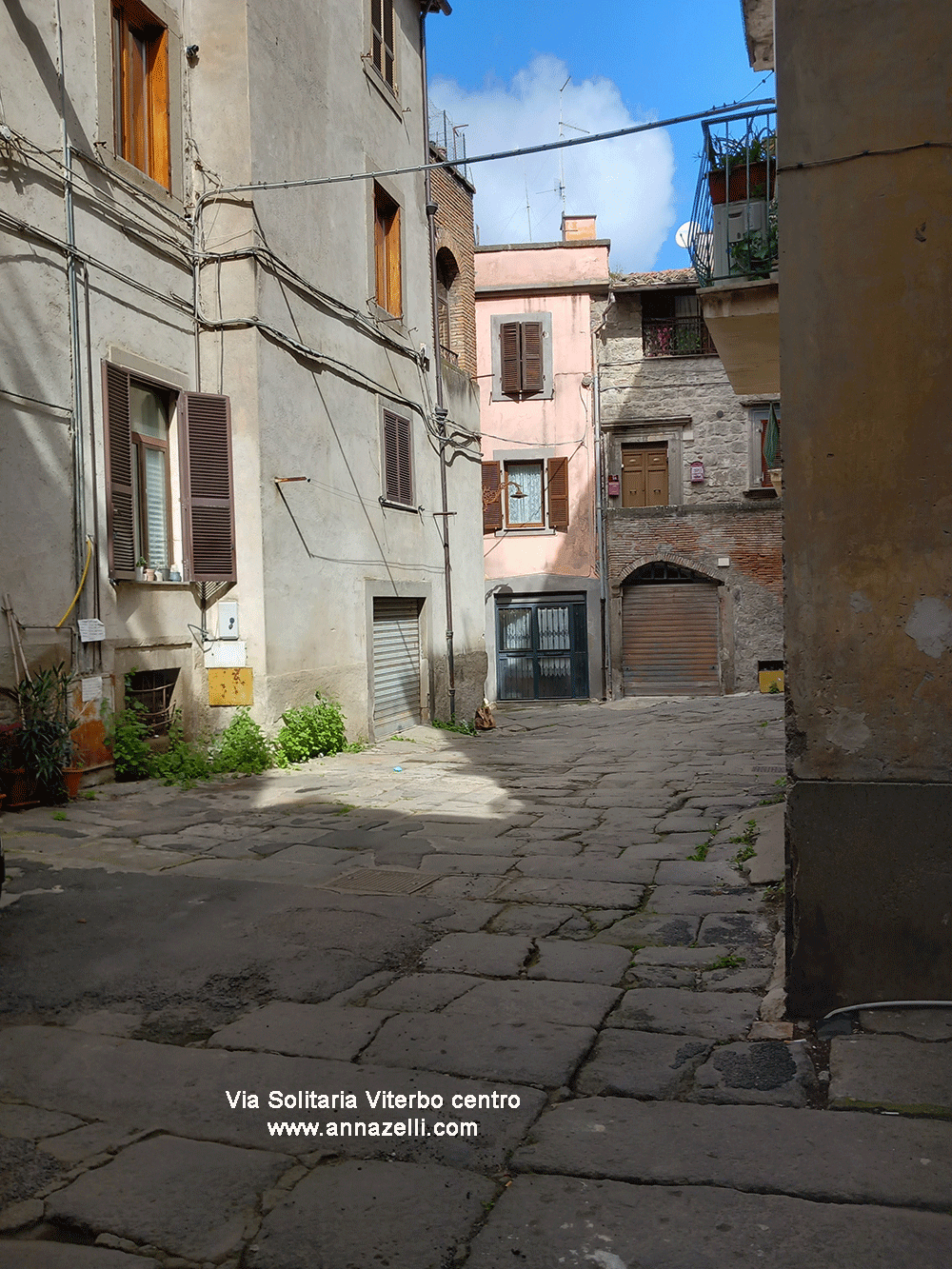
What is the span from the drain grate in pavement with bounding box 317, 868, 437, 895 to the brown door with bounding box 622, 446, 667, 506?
1901 cm

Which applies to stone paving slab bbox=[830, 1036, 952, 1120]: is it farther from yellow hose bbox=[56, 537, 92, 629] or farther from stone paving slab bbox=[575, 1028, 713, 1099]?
yellow hose bbox=[56, 537, 92, 629]

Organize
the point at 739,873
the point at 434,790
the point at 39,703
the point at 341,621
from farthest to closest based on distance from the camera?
the point at 341,621 < the point at 434,790 < the point at 39,703 < the point at 739,873

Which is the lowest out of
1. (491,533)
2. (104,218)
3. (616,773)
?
(616,773)

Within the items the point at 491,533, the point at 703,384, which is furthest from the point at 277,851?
the point at 703,384

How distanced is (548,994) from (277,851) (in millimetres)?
2881

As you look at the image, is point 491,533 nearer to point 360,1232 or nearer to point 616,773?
point 616,773

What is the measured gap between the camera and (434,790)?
8.74 m

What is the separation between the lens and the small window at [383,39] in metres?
13.5

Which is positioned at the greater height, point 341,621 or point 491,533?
point 491,533

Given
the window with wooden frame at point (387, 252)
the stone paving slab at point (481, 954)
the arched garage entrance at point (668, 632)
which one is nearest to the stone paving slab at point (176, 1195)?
the stone paving slab at point (481, 954)

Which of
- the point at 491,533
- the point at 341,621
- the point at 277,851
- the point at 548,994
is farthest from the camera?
the point at 491,533

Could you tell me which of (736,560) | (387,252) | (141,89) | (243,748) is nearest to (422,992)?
(243,748)

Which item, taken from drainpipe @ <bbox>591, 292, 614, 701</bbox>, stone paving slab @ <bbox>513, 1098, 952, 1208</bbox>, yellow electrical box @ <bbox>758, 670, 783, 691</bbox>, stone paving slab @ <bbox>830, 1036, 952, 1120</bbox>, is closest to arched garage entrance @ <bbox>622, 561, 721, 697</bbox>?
drainpipe @ <bbox>591, 292, 614, 701</bbox>

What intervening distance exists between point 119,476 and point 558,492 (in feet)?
50.5
